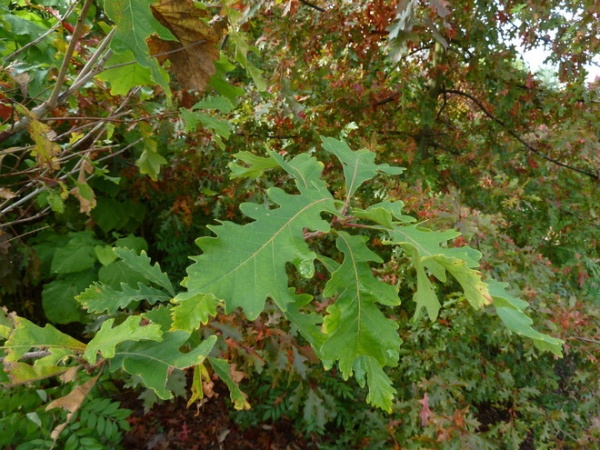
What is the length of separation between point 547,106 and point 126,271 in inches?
Result: 101

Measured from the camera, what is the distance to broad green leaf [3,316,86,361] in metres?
0.73

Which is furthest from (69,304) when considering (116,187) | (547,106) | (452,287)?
(547,106)

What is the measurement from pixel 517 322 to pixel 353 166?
1.78 feet

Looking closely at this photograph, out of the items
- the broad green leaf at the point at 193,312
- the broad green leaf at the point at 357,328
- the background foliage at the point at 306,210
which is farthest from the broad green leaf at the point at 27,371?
the broad green leaf at the point at 357,328

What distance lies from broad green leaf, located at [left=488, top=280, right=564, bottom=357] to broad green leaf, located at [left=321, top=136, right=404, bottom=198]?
395mm

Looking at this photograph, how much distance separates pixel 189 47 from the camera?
989 mm

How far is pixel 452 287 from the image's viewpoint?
205 cm

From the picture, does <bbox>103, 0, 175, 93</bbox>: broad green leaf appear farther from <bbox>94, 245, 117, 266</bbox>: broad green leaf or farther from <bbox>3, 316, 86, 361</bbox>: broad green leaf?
<bbox>94, 245, 117, 266</bbox>: broad green leaf

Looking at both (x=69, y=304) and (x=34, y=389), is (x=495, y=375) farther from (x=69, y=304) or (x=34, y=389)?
(x=69, y=304)

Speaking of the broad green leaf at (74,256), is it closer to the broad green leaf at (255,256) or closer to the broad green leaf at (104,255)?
the broad green leaf at (104,255)

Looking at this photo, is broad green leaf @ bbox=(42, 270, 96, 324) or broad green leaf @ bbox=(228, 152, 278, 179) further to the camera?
broad green leaf @ bbox=(42, 270, 96, 324)

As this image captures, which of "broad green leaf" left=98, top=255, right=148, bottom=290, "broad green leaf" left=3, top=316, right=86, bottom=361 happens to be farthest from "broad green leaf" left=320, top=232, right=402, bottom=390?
"broad green leaf" left=98, top=255, right=148, bottom=290

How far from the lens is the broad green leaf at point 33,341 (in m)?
0.73

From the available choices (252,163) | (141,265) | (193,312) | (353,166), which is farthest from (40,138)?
(353,166)
